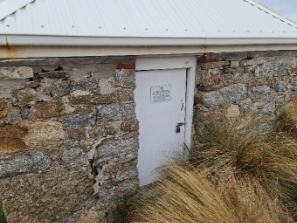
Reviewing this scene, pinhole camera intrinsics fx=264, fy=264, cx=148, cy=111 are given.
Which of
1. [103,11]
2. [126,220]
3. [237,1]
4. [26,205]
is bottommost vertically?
[126,220]

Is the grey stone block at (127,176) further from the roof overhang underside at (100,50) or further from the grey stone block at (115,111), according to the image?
the roof overhang underside at (100,50)

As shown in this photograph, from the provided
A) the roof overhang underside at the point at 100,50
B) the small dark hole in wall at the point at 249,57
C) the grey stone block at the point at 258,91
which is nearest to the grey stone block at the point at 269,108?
the grey stone block at the point at 258,91

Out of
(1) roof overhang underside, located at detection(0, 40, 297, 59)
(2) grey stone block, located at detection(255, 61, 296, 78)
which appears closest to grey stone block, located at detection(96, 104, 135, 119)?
(1) roof overhang underside, located at detection(0, 40, 297, 59)

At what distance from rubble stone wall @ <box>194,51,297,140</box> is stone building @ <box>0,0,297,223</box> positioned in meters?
0.02

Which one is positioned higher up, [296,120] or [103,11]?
[103,11]

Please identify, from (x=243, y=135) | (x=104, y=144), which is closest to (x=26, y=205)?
(x=104, y=144)

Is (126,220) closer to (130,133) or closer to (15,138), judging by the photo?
(130,133)

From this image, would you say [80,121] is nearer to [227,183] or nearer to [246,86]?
[227,183]

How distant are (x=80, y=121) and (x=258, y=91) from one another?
9.83 ft

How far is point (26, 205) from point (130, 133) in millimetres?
1324

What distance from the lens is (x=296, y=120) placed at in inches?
181

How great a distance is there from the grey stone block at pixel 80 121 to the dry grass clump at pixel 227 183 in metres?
1.10

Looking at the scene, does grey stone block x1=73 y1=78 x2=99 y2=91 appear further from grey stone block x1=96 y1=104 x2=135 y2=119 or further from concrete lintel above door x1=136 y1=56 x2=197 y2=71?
concrete lintel above door x1=136 y1=56 x2=197 y2=71

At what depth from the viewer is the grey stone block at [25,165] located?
2.49 m
